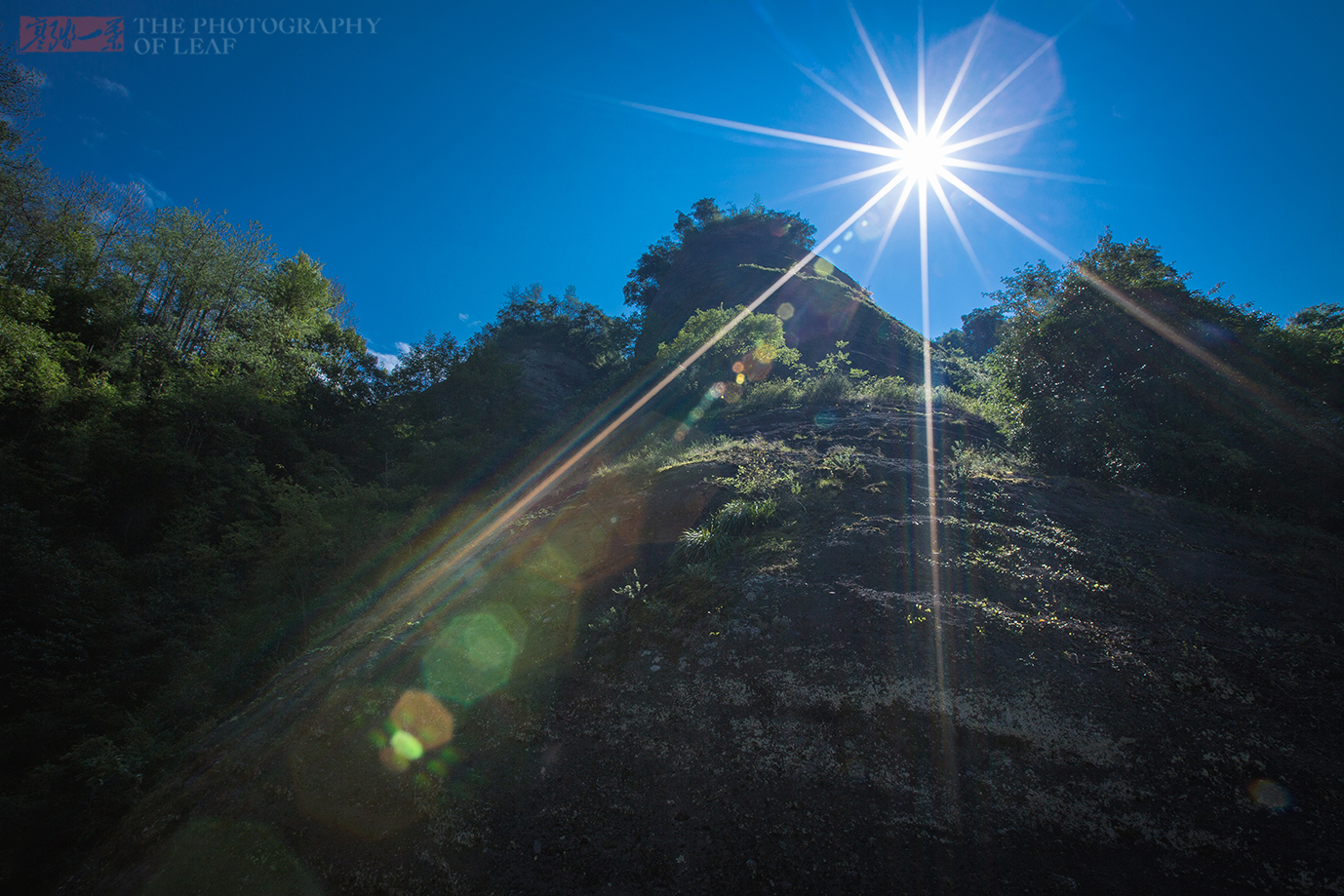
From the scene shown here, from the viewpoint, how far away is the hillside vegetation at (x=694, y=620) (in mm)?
4129

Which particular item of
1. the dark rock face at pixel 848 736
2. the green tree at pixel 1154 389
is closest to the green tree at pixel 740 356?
the green tree at pixel 1154 389

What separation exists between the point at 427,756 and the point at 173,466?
17.3 meters

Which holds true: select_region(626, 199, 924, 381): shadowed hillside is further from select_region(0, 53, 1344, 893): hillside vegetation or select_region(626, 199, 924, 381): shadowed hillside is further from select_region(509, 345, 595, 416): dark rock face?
select_region(0, 53, 1344, 893): hillside vegetation

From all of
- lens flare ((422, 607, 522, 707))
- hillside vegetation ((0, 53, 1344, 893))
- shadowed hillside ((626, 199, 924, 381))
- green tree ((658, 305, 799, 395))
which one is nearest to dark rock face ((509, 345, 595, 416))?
shadowed hillside ((626, 199, 924, 381))

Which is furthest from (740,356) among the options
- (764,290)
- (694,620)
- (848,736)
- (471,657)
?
(848,736)

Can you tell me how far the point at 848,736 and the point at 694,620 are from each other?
2.35 metres

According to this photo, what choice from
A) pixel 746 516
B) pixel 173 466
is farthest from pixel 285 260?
pixel 746 516

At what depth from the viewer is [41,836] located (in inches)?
273

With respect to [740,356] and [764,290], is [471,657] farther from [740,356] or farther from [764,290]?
[764,290]

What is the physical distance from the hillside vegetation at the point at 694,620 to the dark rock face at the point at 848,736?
3 cm

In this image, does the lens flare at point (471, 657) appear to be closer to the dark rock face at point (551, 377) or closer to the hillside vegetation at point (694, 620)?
the hillside vegetation at point (694, 620)

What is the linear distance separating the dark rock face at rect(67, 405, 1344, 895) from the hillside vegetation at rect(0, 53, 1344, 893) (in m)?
0.03

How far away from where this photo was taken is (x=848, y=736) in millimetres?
4629

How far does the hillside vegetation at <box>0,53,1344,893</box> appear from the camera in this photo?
4129 millimetres
